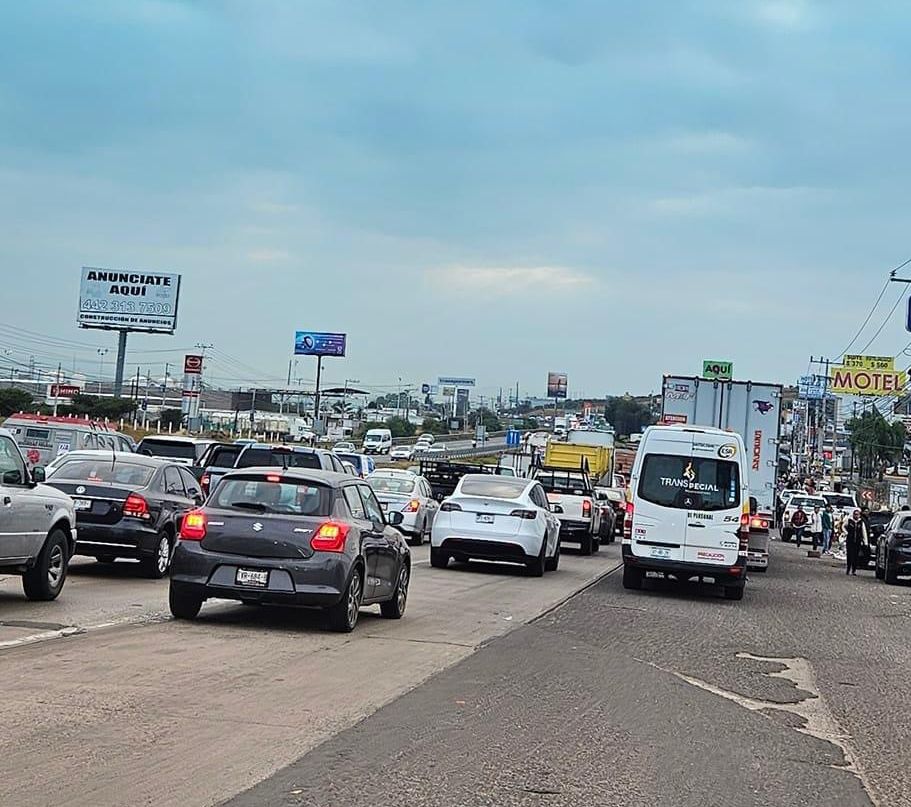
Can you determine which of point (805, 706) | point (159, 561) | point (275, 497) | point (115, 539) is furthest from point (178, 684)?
point (159, 561)

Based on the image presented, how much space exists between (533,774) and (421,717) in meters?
1.62

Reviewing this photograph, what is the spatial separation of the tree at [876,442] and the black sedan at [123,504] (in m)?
101

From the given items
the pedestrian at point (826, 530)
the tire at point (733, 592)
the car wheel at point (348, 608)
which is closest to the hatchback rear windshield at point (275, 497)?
the car wheel at point (348, 608)

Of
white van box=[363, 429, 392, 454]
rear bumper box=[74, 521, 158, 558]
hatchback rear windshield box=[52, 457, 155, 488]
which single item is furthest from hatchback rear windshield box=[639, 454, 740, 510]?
white van box=[363, 429, 392, 454]

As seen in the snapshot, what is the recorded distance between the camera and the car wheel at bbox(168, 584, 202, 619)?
510 inches

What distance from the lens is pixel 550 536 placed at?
23.9m

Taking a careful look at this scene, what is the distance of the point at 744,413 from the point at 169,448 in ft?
44.0

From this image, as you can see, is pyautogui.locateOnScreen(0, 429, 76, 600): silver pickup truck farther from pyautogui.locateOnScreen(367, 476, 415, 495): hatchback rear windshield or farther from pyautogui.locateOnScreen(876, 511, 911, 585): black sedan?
pyautogui.locateOnScreen(876, 511, 911, 585): black sedan

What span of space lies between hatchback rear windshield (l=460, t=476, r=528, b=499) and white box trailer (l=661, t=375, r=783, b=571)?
24.3 feet

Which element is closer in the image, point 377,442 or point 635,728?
point 635,728

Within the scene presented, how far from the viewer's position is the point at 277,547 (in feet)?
41.8

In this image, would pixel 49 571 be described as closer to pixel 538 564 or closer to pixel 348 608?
pixel 348 608

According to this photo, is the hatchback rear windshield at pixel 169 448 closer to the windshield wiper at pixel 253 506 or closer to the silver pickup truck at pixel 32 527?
the silver pickup truck at pixel 32 527

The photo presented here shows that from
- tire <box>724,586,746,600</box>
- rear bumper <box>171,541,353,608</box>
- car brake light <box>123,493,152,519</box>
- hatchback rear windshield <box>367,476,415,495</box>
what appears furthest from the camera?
hatchback rear windshield <box>367,476,415,495</box>
